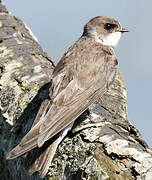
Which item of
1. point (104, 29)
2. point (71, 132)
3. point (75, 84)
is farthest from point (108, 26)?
point (71, 132)

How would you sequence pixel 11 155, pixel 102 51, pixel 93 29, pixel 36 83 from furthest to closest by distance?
pixel 93 29, pixel 102 51, pixel 36 83, pixel 11 155

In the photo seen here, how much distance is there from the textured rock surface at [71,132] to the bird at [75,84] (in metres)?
0.10

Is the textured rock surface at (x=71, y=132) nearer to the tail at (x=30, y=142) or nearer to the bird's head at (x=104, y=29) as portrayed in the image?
the tail at (x=30, y=142)

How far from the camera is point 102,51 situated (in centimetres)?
550

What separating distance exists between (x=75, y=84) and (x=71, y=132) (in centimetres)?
101

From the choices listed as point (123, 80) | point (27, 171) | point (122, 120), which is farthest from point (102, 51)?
→ point (27, 171)

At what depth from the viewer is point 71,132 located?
378 cm

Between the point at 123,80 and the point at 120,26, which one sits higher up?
the point at 120,26

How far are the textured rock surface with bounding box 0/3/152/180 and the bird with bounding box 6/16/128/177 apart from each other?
0.10 m

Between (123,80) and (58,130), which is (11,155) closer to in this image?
(58,130)

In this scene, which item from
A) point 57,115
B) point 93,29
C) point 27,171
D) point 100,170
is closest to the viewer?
point 100,170

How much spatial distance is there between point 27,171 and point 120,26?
3335 mm

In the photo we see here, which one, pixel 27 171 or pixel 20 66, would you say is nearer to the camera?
pixel 27 171

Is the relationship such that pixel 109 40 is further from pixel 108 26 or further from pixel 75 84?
Result: pixel 75 84
